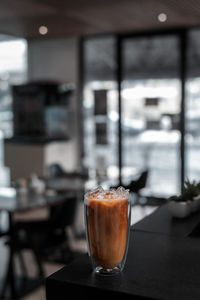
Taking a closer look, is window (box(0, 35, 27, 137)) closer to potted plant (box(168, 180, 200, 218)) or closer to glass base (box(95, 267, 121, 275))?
potted plant (box(168, 180, 200, 218))

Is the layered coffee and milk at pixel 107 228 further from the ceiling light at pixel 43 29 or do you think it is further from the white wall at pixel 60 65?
the white wall at pixel 60 65

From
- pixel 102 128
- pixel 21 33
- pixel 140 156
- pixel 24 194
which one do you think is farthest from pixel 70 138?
pixel 21 33

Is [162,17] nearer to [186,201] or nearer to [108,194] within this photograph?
[186,201]

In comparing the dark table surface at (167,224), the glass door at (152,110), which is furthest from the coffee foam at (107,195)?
the glass door at (152,110)

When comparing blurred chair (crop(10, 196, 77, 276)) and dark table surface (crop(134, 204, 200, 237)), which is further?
blurred chair (crop(10, 196, 77, 276))

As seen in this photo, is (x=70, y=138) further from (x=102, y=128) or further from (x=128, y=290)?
(x=128, y=290)

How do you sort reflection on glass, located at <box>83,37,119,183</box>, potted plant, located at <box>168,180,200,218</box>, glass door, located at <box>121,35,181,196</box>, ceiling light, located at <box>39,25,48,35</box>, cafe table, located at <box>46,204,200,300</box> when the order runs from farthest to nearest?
reflection on glass, located at <box>83,37,119,183</box>
glass door, located at <box>121,35,181,196</box>
ceiling light, located at <box>39,25,48,35</box>
potted plant, located at <box>168,180,200,218</box>
cafe table, located at <box>46,204,200,300</box>

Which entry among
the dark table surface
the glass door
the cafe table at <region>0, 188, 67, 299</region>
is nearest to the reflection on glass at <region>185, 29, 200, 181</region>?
the glass door

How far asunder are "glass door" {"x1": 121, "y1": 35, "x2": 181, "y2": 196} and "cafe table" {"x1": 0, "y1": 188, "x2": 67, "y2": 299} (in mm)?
2447

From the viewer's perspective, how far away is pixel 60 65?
23.7 ft

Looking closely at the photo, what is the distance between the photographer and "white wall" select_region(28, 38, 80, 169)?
281 inches

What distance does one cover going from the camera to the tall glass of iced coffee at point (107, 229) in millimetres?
1300

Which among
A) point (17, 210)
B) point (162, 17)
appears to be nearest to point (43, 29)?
point (162, 17)

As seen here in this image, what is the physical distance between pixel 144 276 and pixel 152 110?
5779 mm
